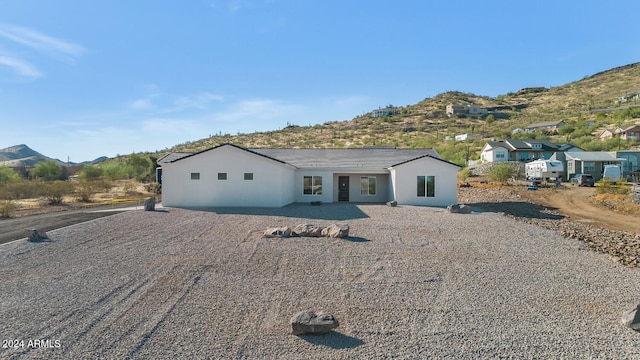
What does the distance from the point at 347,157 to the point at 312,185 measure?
4.10 meters

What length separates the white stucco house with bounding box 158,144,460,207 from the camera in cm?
2192

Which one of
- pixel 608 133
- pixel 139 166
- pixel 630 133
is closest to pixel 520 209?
pixel 139 166

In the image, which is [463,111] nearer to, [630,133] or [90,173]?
[630,133]

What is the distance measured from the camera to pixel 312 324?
5789 millimetres

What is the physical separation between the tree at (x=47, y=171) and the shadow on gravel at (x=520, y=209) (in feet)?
151

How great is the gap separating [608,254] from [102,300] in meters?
13.3

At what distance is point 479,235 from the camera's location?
13.6 metres

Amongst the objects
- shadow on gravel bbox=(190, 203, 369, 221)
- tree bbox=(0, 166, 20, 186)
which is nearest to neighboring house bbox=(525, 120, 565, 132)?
shadow on gravel bbox=(190, 203, 369, 221)

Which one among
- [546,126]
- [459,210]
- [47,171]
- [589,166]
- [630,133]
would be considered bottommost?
[459,210]

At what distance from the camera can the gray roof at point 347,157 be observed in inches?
1000

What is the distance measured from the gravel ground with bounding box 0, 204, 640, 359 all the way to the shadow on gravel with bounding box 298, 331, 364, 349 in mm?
27

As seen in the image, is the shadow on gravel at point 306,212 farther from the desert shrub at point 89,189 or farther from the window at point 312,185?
the desert shrub at point 89,189

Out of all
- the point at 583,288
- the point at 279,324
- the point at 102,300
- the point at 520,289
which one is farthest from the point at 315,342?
the point at 583,288

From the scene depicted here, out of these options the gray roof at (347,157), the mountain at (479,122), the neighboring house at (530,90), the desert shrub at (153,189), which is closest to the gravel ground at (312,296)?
the gray roof at (347,157)
